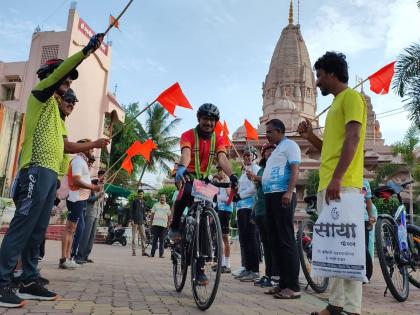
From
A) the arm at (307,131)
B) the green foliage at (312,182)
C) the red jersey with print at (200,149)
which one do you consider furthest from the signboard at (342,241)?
the green foliage at (312,182)

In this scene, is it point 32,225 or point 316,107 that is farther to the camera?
point 316,107

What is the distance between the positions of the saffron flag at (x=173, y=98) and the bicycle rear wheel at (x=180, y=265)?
548cm

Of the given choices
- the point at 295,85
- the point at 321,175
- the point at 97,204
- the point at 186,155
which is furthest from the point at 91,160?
the point at 295,85

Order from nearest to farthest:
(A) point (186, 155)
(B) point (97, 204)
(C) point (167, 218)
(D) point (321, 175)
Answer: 1. (D) point (321, 175)
2. (A) point (186, 155)
3. (B) point (97, 204)
4. (C) point (167, 218)

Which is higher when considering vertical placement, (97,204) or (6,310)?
(97,204)

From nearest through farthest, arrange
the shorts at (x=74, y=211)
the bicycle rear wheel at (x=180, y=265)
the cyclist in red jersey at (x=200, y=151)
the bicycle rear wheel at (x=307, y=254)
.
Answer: the bicycle rear wheel at (x=180, y=265) < the cyclist in red jersey at (x=200, y=151) < the bicycle rear wheel at (x=307, y=254) < the shorts at (x=74, y=211)

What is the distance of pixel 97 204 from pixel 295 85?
2330 inches

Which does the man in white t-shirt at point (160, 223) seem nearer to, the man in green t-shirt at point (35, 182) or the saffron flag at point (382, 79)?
the saffron flag at point (382, 79)

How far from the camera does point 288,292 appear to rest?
14.0 ft

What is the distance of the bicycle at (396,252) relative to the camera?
4.37 meters

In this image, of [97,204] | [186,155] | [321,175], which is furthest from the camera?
[97,204]

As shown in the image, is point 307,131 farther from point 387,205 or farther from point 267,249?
point 387,205

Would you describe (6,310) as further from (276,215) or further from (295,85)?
(295,85)

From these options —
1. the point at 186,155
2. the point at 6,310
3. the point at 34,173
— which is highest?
the point at 186,155
